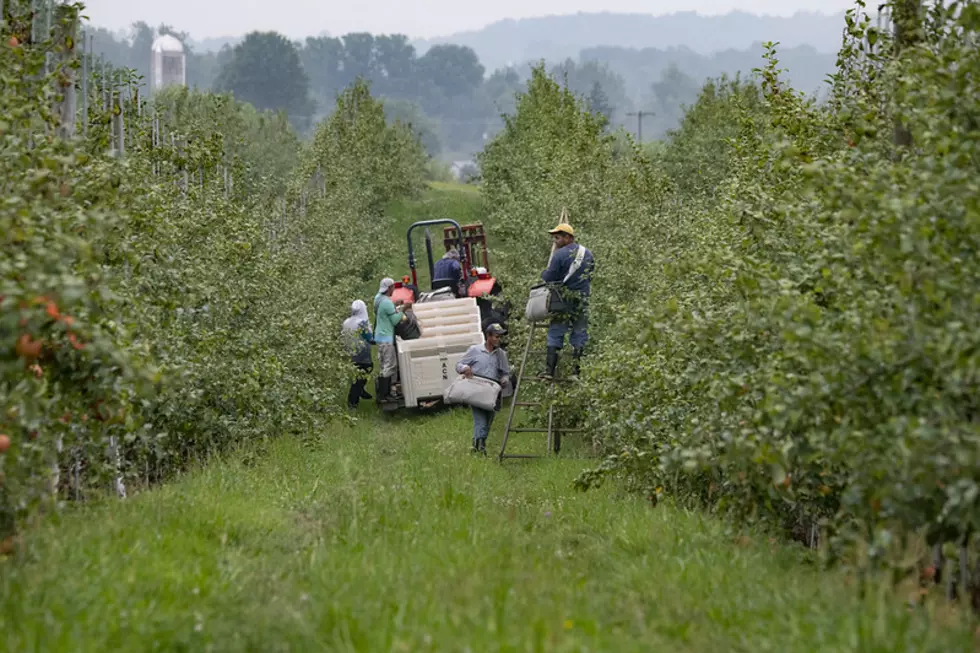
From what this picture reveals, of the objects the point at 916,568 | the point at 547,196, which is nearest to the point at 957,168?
the point at 916,568

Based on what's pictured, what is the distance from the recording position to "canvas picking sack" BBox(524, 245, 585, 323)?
14.8m

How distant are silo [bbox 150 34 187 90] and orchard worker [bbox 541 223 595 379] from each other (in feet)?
541

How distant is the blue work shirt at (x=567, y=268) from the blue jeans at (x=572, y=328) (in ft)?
1.13

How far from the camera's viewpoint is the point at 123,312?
8.28m

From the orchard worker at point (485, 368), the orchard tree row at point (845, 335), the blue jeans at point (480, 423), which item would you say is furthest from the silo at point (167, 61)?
the orchard tree row at point (845, 335)

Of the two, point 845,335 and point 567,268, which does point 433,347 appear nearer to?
point 567,268

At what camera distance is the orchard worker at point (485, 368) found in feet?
48.5

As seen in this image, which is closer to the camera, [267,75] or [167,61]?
[167,61]

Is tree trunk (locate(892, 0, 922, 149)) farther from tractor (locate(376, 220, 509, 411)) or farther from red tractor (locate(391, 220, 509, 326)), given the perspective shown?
red tractor (locate(391, 220, 509, 326))

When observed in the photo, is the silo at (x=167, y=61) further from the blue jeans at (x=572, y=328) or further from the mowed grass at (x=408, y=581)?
the mowed grass at (x=408, y=581)

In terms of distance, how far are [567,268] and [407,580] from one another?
8.94 m

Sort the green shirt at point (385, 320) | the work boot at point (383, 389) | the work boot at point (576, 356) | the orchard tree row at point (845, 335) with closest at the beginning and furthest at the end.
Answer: the orchard tree row at point (845, 335)
the work boot at point (576, 356)
the green shirt at point (385, 320)
the work boot at point (383, 389)

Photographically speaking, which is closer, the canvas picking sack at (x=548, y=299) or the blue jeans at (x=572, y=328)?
the canvas picking sack at (x=548, y=299)

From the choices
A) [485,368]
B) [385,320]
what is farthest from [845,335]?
[385,320]
